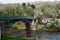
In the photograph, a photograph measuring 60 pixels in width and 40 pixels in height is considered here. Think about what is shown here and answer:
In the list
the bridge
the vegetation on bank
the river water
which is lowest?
the river water

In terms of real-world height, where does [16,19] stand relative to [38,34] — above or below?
above

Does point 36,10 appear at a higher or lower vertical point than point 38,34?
higher

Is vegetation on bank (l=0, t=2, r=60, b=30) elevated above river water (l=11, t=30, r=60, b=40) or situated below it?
above

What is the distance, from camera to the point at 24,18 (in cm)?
212

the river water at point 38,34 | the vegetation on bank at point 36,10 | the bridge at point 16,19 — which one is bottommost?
the river water at point 38,34

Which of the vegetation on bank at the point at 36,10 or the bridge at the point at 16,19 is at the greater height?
the vegetation on bank at the point at 36,10

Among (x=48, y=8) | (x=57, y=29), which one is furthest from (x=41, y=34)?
(x=48, y=8)

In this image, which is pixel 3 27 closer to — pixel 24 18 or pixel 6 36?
pixel 6 36

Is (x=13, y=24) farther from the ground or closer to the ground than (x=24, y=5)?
closer to the ground

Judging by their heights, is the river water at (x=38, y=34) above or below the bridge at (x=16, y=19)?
below

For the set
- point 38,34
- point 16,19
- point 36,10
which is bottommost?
point 38,34

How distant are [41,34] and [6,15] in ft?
1.67

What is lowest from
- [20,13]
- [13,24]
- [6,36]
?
[6,36]

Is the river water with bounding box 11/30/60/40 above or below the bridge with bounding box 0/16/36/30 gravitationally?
below
